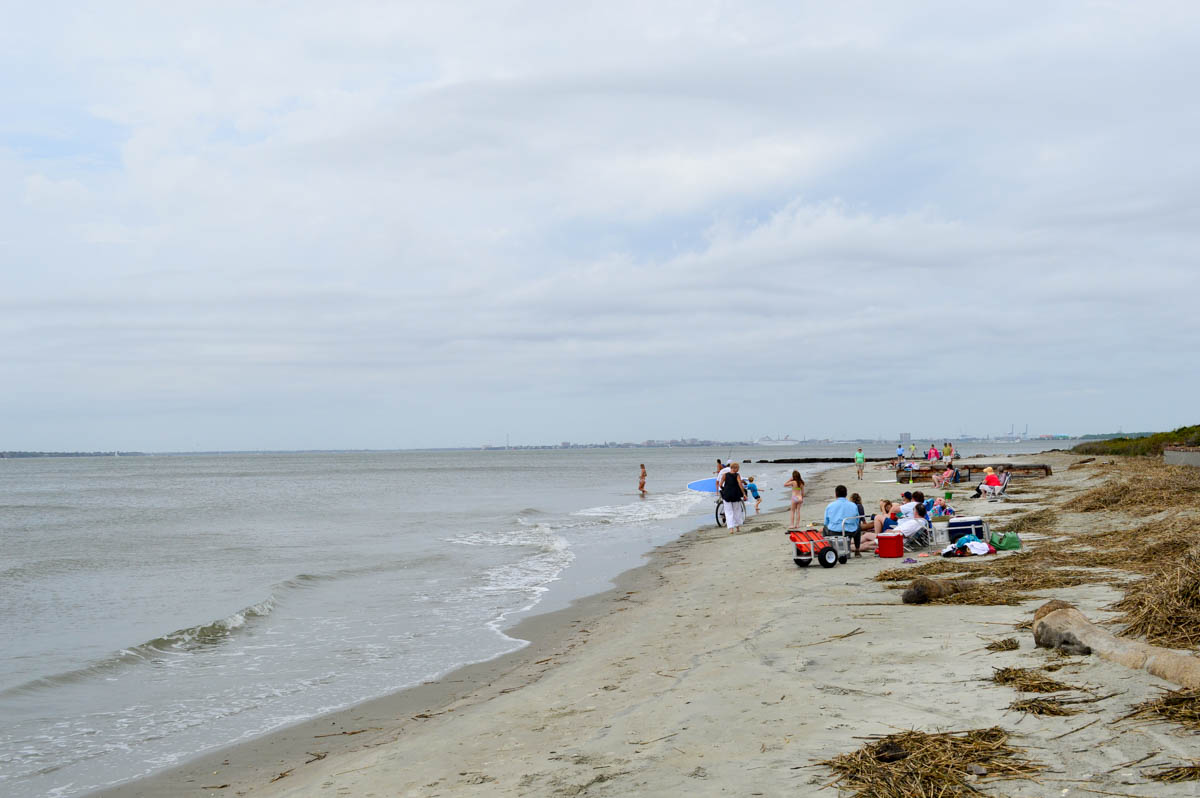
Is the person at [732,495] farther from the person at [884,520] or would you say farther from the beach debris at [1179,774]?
the beach debris at [1179,774]

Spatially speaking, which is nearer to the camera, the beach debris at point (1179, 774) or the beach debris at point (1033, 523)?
the beach debris at point (1179, 774)

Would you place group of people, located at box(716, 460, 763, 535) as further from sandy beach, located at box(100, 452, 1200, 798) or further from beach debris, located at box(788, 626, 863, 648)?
beach debris, located at box(788, 626, 863, 648)

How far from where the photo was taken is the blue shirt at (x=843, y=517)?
576 inches

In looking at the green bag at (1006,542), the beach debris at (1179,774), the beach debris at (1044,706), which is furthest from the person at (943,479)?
the beach debris at (1179,774)

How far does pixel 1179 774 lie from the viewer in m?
4.00

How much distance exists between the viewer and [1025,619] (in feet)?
26.2

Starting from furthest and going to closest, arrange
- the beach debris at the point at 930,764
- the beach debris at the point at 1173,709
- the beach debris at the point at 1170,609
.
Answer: the beach debris at the point at 1170,609 < the beach debris at the point at 1173,709 < the beach debris at the point at 930,764

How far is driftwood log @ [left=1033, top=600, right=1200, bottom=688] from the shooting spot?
510 centimetres

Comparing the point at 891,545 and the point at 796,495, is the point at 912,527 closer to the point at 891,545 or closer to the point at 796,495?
the point at 891,545

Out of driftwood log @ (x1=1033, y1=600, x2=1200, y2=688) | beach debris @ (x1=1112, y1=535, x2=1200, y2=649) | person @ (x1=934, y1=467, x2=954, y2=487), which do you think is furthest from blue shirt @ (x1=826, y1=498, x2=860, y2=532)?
person @ (x1=934, y1=467, x2=954, y2=487)

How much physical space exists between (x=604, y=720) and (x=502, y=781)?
1318 mm

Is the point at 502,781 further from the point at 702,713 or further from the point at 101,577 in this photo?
the point at 101,577

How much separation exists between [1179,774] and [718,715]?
282cm

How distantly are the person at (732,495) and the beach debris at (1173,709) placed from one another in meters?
16.6
